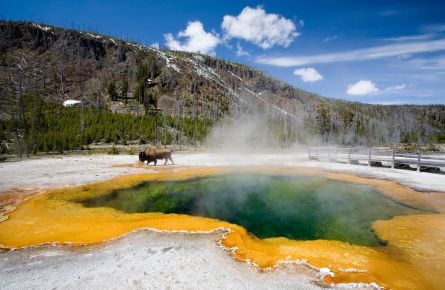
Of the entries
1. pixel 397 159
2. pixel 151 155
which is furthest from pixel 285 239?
pixel 151 155

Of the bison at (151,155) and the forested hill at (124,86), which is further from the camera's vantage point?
the forested hill at (124,86)

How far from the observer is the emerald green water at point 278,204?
35.5ft

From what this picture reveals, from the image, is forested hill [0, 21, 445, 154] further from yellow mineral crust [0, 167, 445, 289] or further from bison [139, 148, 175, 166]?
yellow mineral crust [0, 167, 445, 289]

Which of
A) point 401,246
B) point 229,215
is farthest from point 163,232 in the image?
point 401,246

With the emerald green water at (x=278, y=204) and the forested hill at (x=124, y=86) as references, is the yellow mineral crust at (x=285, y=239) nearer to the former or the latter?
the emerald green water at (x=278, y=204)

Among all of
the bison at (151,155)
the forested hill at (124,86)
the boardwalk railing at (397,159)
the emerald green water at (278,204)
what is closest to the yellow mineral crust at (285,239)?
the emerald green water at (278,204)

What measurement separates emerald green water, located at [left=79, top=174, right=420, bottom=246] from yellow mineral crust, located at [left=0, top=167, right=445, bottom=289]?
84 cm

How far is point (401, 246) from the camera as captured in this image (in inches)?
347

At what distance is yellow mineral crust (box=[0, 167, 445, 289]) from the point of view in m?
7.03

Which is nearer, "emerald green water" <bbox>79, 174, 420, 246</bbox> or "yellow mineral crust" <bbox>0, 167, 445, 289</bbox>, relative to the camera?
"yellow mineral crust" <bbox>0, 167, 445, 289</bbox>

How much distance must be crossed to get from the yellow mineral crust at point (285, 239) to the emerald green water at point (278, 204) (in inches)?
33.2

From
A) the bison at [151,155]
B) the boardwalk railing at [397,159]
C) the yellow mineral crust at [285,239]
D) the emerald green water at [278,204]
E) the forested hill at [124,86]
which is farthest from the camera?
the forested hill at [124,86]

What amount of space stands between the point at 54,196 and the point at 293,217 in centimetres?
1030

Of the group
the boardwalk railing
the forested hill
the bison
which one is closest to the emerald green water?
the boardwalk railing
